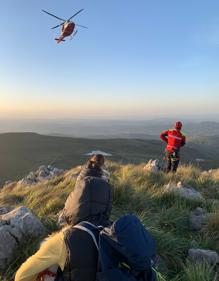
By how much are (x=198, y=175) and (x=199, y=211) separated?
550 cm

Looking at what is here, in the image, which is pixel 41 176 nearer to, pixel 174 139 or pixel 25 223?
pixel 174 139

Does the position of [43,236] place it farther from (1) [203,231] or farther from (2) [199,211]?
(2) [199,211]

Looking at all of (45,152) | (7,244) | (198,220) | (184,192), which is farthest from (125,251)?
(45,152)

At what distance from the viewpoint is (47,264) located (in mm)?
3865

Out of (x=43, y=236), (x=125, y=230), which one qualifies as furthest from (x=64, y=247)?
(x=43, y=236)

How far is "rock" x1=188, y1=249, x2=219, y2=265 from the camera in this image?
23.4 feet

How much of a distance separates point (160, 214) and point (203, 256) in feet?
6.83

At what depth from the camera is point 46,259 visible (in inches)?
153

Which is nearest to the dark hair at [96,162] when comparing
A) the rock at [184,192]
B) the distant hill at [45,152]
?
the rock at [184,192]

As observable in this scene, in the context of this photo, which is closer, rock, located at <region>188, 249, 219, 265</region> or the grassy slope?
the grassy slope

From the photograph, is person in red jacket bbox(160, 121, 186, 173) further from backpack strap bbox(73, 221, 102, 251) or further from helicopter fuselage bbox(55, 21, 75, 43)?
backpack strap bbox(73, 221, 102, 251)

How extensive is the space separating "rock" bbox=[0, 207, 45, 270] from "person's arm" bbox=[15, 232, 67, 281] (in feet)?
9.23

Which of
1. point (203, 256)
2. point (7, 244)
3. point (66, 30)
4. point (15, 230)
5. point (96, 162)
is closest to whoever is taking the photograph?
point (96, 162)

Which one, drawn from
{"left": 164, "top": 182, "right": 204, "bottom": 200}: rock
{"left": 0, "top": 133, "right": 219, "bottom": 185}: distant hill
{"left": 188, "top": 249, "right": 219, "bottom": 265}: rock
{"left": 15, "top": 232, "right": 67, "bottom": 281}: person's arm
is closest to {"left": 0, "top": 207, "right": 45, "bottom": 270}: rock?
{"left": 188, "top": 249, "right": 219, "bottom": 265}: rock
